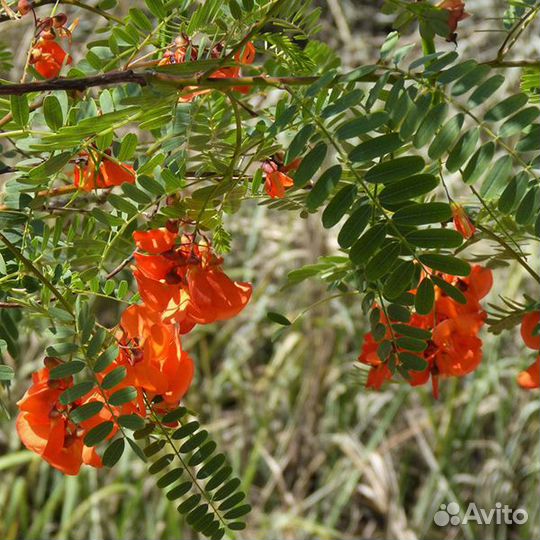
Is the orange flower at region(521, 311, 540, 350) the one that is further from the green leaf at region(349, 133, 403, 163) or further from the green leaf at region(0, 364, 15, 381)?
the green leaf at region(0, 364, 15, 381)

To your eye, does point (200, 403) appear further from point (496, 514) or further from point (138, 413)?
point (138, 413)

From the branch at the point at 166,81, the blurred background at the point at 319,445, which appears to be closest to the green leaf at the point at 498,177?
the branch at the point at 166,81

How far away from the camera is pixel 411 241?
50 centimetres


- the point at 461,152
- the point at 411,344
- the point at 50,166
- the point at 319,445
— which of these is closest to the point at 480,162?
the point at 461,152

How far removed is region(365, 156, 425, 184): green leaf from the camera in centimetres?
48

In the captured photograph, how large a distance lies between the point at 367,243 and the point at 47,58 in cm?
29

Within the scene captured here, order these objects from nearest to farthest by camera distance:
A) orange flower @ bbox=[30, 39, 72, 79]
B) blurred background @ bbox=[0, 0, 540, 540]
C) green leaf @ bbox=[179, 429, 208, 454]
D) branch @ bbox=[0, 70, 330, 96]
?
branch @ bbox=[0, 70, 330, 96], green leaf @ bbox=[179, 429, 208, 454], orange flower @ bbox=[30, 39, 72, 79], blurred background @ bbox=[0, 0, 540, 540]

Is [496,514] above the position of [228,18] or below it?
below

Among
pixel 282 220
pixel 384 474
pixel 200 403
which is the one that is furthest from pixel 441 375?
pixel 282 220

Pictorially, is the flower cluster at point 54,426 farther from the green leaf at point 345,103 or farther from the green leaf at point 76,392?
the green leaf at point 345,103

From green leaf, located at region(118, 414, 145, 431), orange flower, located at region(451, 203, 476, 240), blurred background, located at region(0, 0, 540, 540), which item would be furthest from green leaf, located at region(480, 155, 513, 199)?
blurred background, located at region(0, 0, 540, 540)

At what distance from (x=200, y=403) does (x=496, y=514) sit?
32.3 inches

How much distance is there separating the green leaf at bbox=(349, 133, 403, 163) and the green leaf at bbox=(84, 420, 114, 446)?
0.19m

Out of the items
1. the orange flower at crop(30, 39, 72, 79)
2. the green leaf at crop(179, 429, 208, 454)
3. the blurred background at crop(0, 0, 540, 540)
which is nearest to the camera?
the green leaf at crop(179, 429, 208, 454)
